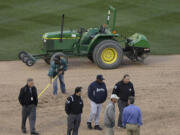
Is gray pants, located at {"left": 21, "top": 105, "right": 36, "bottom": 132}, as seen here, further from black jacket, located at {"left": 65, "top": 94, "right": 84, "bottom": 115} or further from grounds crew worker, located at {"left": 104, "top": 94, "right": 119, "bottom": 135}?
grounds crew worker, located at {"left": 104, "top": 94, "right": 119, "bottom": 135}

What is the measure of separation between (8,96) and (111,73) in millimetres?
4863

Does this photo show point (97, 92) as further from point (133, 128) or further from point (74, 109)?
point (133, 128)

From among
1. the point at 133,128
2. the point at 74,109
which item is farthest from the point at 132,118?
the point at 74,109

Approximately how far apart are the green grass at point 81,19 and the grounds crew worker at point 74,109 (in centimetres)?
1032

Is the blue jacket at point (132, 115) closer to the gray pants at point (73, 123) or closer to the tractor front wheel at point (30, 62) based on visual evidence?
the gray pants at point (73, 123)

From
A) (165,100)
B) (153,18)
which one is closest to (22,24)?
(153,18)

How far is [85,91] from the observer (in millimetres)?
16312

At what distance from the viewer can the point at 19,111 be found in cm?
1430

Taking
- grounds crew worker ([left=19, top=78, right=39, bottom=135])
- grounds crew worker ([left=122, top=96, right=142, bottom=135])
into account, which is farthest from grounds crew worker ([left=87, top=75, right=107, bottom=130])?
grounds crew worker ([left=122, top=96, right=142, bottom=135])

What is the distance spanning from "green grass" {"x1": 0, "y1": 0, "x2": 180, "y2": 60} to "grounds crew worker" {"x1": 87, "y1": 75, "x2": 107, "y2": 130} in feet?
31.4

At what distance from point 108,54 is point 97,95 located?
6.99 meters

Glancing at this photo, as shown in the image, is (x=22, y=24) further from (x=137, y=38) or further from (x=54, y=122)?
(x=54, y=122)

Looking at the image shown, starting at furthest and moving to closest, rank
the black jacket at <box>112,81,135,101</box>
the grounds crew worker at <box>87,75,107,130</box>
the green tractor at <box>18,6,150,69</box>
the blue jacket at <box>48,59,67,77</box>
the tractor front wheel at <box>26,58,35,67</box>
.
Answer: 1. the green tractor at <box>18,6,150,69</box>
2. the tractor front wheel at <box>26,58,35,67</box>
3. the blue jacket at <box>48,59,67,77</box>
4. the black jacket at <box>112,81,135,101</box>
5. the grounds crew worker at <box>87,75,107,130</box>

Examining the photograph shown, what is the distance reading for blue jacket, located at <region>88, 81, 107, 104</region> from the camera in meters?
12.7
